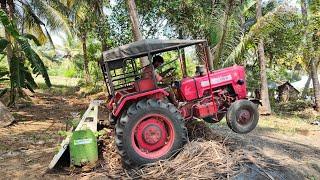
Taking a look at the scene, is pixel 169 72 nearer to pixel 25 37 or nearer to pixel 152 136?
pixel 152 136

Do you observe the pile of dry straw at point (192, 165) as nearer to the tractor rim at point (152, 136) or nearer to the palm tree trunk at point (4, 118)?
the tractor rim at point (152, 136)

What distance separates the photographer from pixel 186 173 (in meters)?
6.30

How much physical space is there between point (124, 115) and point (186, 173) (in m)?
1.35

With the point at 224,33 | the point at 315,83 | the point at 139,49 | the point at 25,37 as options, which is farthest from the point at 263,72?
the point at 139,49

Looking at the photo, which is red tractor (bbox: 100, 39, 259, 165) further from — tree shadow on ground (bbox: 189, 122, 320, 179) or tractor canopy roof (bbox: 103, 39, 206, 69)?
tree shadow on ground (bbox: 189, 122, 320, 179)

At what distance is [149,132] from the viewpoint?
6.80 metres

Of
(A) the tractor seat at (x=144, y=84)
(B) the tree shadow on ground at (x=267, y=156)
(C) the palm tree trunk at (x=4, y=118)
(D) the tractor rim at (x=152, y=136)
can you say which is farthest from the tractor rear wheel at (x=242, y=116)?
(C) the palm tree trunk at (x=4, y=118)

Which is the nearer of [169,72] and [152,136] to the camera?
[152,136]

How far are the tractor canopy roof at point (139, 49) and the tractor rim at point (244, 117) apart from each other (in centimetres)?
161

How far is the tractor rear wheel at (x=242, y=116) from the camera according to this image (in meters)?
7.41

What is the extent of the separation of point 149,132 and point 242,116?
6.14ft

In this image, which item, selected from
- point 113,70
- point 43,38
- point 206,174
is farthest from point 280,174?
point 43,38

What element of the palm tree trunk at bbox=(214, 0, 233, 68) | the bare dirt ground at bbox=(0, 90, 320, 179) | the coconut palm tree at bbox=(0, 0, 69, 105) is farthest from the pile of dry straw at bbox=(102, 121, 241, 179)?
the palm tree trunk at bbox=(214, 0, 233, 68)

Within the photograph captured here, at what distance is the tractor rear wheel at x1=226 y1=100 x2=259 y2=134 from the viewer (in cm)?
741
